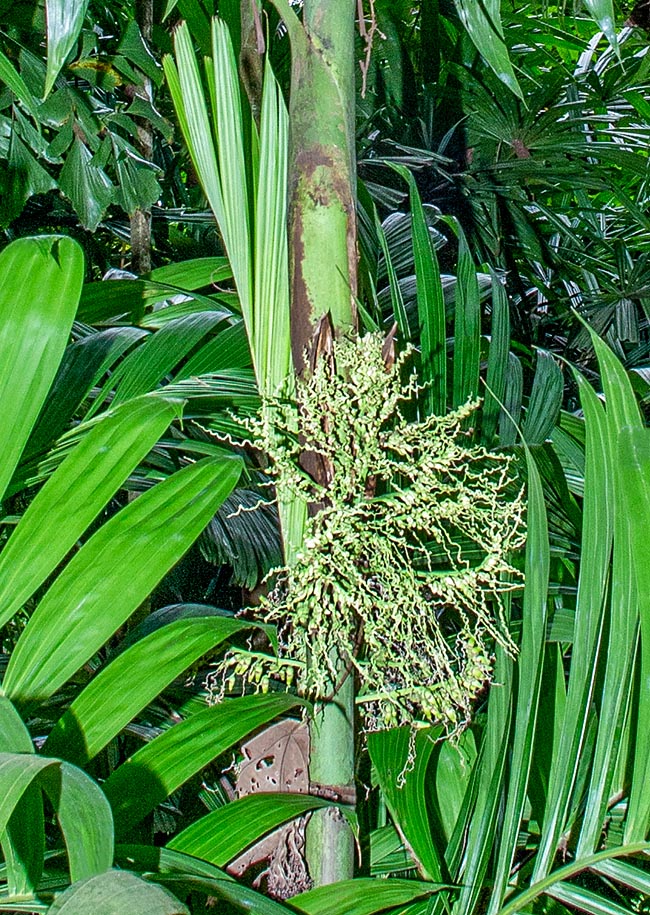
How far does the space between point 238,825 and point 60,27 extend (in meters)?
0.40

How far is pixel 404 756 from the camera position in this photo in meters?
0.47

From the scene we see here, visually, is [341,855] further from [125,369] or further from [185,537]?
[125,369]

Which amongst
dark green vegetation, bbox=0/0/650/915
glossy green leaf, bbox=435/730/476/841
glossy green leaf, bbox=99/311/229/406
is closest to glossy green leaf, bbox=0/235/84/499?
dark green vegetation, bbox=0/0/650/915

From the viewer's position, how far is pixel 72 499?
1.30 ft

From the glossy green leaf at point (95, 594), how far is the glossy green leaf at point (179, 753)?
62 millimetres

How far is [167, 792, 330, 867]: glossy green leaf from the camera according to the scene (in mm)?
398

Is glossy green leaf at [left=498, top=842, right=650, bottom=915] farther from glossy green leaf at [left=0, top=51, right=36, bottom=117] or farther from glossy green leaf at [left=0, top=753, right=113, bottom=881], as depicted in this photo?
glossy green leaf at [left=0, top=51, right=36, bottom=117]

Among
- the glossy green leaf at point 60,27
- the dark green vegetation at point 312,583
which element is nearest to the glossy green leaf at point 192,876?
the dark green vegetation at point 312,583

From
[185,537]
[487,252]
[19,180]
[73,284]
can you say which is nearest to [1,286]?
[73,284]

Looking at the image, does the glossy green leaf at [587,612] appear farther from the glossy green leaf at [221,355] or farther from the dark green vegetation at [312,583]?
the glossy green leaf at [221,355]

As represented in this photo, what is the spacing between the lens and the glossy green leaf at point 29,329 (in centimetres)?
40

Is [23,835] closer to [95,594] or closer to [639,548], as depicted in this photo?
[95,594]

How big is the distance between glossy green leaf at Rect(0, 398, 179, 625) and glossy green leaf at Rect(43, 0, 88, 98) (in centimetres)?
16

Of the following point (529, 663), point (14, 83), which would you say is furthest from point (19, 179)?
point (529, 663)
